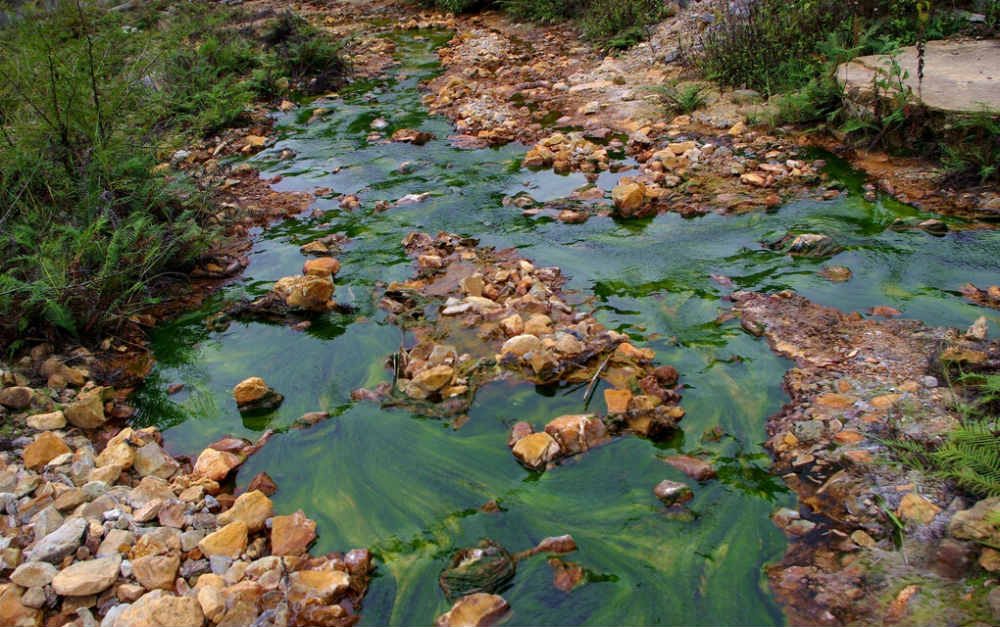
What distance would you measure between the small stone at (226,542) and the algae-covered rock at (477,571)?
0.83 m

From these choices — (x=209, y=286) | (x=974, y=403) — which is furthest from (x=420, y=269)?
(x=974, y=403)

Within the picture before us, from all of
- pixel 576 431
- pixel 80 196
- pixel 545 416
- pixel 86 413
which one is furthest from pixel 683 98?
pixel 86 413

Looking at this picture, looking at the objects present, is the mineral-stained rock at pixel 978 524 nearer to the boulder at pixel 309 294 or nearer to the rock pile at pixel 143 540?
the rock pile at pixel 143 540

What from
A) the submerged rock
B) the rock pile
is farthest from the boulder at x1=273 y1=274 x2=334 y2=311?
the rock pile

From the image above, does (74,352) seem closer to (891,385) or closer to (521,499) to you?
(521,499)

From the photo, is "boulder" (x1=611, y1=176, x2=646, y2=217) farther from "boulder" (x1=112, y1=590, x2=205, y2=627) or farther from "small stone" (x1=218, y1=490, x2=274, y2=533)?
"boulder" (x1=112, y1=590, x2=205, y2=627)

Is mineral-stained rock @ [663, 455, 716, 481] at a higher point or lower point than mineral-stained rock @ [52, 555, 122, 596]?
lower

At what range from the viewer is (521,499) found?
9.16ft

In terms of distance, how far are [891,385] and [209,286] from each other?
4.24 metres

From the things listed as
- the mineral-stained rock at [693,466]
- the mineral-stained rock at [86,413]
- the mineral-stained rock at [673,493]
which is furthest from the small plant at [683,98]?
the mineral-stained rock at [86,413]

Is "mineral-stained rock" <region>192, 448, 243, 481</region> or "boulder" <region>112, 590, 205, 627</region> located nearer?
"boulder" <region>112, 590, 205, 627</region>

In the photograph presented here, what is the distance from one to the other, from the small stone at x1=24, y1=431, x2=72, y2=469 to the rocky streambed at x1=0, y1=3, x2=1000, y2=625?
0.04 ft

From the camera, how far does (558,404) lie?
3275mm

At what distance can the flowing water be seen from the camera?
2465mm
